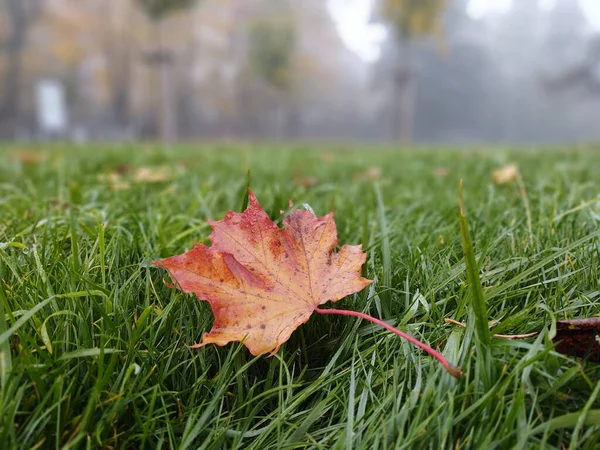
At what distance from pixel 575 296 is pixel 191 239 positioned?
759mm

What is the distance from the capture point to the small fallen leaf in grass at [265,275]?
730mm

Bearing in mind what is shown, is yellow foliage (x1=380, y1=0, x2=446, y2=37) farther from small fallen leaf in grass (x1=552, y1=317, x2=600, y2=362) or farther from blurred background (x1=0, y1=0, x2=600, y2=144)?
small fallen leaf in grass (x1=552, y1=317, x2=600, y2=362)

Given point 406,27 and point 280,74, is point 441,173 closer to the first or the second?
point 406,27

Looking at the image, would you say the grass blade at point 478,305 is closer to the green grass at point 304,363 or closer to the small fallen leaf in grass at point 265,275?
the green grass at point 304,363

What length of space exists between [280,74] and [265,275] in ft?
61.3

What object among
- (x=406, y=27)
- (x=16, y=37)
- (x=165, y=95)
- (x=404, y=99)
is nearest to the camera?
(x=165, y=95)

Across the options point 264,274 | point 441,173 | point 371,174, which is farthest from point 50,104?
point 264,274

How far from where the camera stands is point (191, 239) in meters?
1.15

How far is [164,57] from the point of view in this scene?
12.9 m

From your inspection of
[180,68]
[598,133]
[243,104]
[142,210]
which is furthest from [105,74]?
[598,133]

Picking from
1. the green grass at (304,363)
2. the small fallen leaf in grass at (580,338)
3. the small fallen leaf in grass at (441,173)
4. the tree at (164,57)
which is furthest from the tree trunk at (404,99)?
the small fallen leaf in grass at (580,338)

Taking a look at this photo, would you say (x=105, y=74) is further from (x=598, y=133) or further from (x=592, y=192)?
(x=598, y=133)

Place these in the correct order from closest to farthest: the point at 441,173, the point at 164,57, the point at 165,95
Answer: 1. the point at 441,173
2. the point at 164,57
3. the point at 165,95

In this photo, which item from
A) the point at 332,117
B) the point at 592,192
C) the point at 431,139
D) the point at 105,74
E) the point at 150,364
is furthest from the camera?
the point at 332,117
